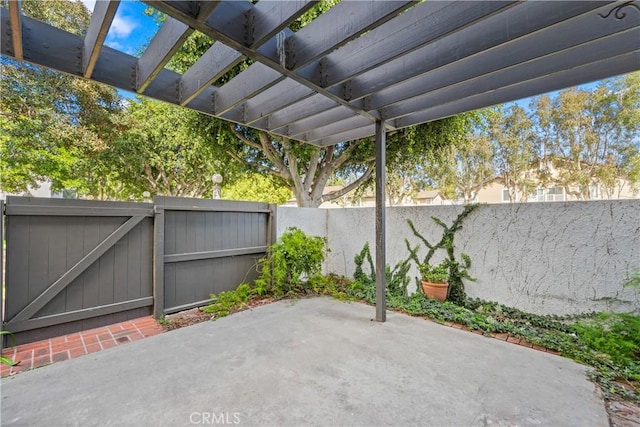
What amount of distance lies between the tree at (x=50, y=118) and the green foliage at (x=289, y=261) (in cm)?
792

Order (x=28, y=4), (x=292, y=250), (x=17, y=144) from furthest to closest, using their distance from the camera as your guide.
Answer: (x=17, y=144) → (x=28, y=4) → (x=292, y=250)

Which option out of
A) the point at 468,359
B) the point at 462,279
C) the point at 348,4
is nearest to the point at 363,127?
the point at 348,4

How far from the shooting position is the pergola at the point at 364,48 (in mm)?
1718

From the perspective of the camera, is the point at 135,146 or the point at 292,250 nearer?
the point at 292,250

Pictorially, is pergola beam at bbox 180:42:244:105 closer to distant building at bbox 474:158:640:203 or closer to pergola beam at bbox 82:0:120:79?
pergola beam at bbox 82:0:120:79

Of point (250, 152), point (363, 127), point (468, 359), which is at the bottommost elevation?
point (468, 359)

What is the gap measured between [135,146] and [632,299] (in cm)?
1289

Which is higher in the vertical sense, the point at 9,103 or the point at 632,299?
the point at 9,103

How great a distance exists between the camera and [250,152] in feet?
22.8

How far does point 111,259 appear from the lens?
3.09 meters

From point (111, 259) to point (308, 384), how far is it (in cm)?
268

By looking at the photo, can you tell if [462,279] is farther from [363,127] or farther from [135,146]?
[135,146]

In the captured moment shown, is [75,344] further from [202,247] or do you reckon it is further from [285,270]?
[285,270]

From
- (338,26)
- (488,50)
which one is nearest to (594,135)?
(488,50)
